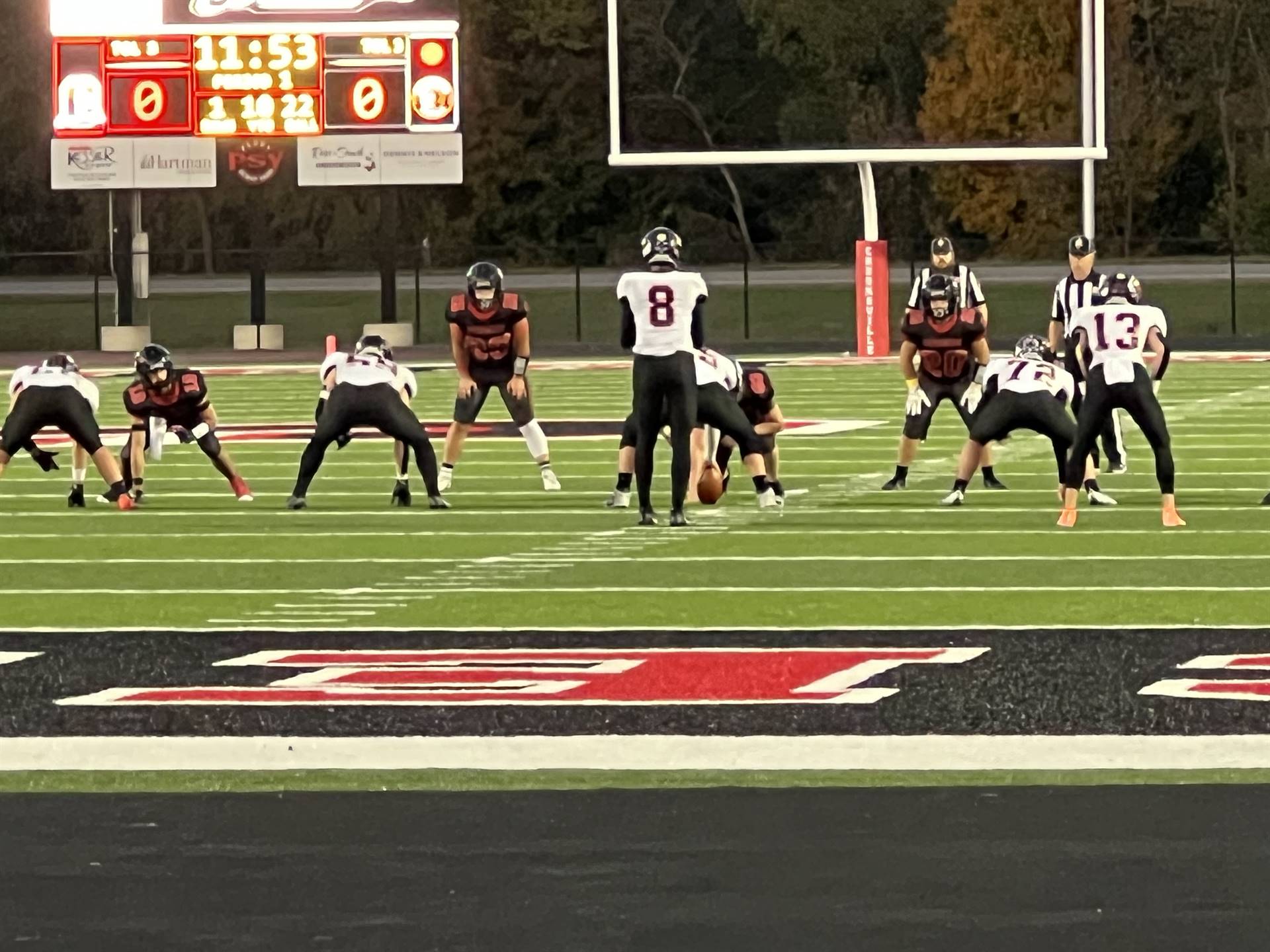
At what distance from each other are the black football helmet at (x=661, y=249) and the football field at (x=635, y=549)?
1.47m

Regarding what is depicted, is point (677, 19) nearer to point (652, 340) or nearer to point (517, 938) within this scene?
point (652, 340)

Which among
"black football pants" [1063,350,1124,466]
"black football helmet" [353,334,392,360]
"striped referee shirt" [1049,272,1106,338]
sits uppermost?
"striped referee shirt" [1049,272,1106,338]

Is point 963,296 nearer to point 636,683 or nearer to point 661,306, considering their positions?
point 661,306

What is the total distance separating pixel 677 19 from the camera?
4050cm

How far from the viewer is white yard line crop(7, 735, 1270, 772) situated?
28.9 feet

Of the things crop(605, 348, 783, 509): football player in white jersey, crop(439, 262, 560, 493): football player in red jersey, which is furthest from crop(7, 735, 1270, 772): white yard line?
crop(439, 262, 560, 493): football player in red jersey

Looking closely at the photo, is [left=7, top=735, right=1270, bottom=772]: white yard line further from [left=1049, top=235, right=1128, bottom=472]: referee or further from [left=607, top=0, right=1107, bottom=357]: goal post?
[left=607, top=0, right=1107, bottom=357]: goal post

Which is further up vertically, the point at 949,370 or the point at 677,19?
the point at 677,19

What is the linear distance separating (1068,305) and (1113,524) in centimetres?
209

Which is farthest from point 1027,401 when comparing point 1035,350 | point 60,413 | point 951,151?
point 951,151

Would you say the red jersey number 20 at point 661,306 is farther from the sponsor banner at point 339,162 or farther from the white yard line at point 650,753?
the sponsor banner at point 339,162

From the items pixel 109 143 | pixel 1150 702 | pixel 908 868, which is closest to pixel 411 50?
pixel 109 143

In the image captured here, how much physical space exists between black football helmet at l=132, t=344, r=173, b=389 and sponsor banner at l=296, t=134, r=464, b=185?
2844 centimetres

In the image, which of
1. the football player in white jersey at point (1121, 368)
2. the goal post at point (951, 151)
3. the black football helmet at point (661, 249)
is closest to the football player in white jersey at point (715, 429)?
the black football helmet at point (661, 249)
